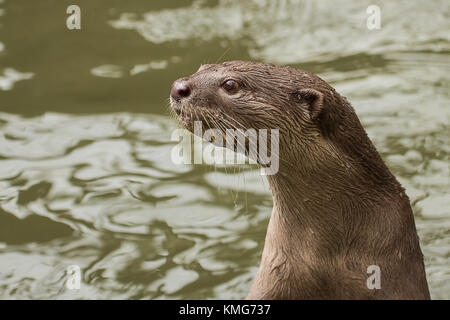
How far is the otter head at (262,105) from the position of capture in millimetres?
4164

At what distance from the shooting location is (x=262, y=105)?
419cm

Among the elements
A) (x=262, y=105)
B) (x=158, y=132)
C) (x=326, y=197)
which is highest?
(x=262, y=105)

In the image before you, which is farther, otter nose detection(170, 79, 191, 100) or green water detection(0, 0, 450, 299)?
green water detection(0, 0, 450, 299)

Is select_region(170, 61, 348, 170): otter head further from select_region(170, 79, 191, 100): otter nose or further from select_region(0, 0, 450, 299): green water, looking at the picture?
select_region(0, 0, 450, 299): green water

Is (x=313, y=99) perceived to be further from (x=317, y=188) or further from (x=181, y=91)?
(x=181, y=91)

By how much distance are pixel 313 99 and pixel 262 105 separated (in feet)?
0.72

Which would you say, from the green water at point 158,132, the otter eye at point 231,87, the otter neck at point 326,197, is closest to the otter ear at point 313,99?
the otter neck at point 326,197

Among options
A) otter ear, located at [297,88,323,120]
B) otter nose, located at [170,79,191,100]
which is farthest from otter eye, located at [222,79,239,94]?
otter ear, located at [297,88,323,120]

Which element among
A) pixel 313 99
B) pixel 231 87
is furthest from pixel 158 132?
pixel 313 99

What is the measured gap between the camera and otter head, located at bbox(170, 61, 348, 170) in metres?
4.16

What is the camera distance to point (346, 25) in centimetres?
830

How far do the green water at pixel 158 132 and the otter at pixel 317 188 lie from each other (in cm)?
30
